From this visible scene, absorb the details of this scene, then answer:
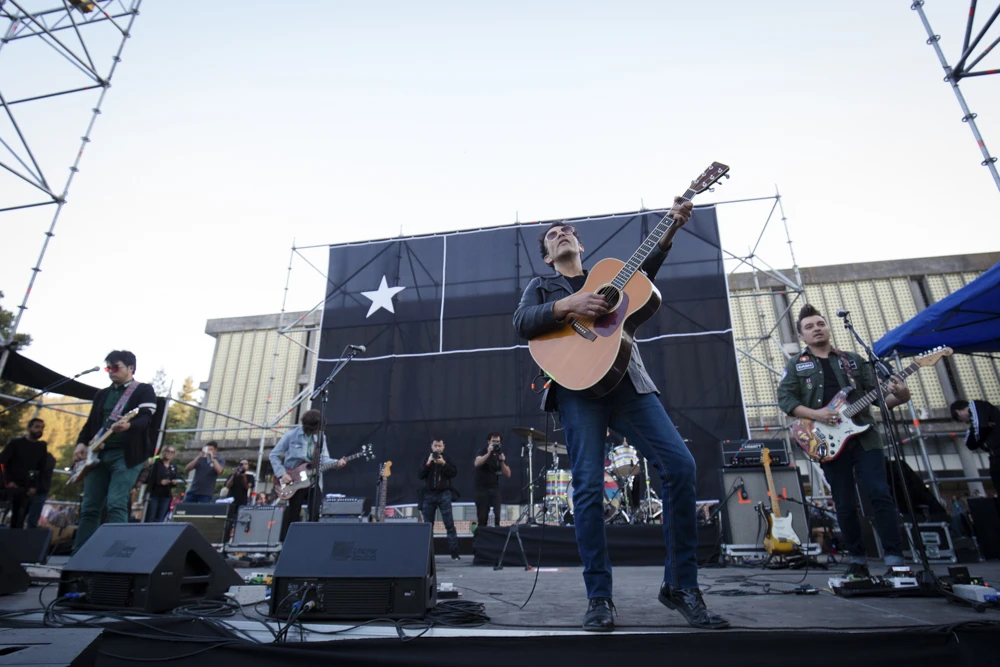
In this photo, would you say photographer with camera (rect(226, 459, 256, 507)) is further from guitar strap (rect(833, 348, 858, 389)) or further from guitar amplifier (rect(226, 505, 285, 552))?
guitar strap (rect(833, 348, 858, 389))

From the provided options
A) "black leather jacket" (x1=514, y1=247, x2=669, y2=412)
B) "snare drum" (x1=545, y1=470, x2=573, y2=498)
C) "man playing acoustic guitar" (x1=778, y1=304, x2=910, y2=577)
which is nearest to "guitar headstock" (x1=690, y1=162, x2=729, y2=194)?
"black leather jacket" (x1=514, y1=247, x2=669, y2=412)

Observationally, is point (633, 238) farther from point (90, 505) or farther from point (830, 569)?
point (90, 505)

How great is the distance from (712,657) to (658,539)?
463 cm

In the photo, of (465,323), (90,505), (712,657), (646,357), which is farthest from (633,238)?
(712,657)

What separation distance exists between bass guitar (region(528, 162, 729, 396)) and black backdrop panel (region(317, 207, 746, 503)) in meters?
6.31

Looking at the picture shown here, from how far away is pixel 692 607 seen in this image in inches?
78.2

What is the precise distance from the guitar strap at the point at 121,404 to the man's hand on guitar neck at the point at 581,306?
3.97 metres

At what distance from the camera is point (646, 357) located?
9.84 meters

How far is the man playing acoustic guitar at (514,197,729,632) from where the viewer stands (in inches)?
84.1

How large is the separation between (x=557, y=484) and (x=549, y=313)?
6968mm

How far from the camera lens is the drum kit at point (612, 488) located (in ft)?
27.7

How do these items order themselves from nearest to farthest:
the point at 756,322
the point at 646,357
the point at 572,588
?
1. the point at 572,588
2. the point at 646,357
3. the point at 756,322

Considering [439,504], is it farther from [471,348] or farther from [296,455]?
[471,348]

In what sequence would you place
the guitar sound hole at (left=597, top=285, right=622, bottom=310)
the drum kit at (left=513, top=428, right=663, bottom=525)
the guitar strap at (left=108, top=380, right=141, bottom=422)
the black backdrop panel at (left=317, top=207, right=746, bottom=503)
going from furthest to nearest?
the black backdrop panel at (left=317, top=207, right=746, bottom=503), the drum kit at (left=513, top=428, right=663, bottom=525), the guitar strap at (left=108, top=380, right=141, bottom=422), the guitar sound hole at (left=597, top=285, right=622, bottom=310)
